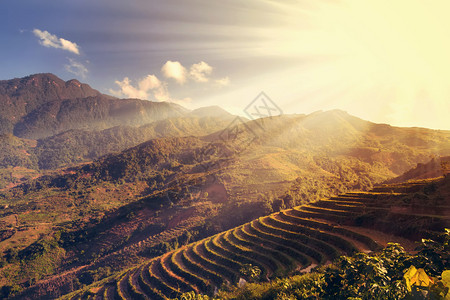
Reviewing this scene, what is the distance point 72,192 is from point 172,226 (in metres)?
83.1

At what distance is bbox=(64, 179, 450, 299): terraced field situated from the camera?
2614cm

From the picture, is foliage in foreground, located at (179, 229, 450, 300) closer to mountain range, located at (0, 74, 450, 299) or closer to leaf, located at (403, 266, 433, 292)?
leaf, located at (403, 266, 433, 292)

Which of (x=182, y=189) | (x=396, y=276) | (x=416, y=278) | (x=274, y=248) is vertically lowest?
(x=274, y=248)

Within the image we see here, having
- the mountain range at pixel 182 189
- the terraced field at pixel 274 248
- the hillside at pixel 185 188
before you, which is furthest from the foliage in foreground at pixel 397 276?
the hillside at pixel 185 188

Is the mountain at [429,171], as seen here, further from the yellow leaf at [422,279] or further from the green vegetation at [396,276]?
the yellow leaf at [422,279]

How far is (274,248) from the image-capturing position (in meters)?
31.9

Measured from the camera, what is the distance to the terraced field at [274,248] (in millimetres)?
26141

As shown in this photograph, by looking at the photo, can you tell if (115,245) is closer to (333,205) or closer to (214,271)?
(214,271)

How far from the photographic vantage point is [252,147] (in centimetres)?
13188

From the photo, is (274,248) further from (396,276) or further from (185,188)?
(185,188)

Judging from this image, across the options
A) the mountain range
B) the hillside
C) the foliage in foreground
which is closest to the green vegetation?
the foliage in foreground

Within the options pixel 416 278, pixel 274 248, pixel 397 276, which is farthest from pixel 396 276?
pixel 274 248

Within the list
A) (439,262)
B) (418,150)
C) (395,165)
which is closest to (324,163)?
(395,165)

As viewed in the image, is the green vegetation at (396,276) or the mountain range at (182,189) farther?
the mountain range at (182,189)
